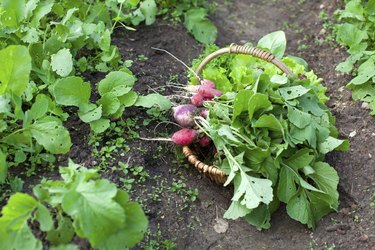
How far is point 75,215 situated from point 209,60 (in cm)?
142

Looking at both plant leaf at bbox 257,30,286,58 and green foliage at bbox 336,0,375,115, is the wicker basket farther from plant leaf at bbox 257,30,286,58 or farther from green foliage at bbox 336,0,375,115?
green foliage at bbox 336,0,375,115

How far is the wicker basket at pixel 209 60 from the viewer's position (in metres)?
2.96

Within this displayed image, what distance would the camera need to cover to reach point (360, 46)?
3.70 metres

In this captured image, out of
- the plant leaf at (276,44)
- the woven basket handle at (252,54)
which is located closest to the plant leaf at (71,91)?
the woven basket handle at (252,54)

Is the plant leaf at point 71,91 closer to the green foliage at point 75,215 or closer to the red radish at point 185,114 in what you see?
the red radish at point 185,114

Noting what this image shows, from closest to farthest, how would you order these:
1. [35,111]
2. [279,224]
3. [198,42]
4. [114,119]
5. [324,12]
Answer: [35,111], [279,224], [114,119], [198,42], [324,12]

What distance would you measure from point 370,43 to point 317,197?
143 centimetres

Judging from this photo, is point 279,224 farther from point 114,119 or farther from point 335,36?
point 335,36

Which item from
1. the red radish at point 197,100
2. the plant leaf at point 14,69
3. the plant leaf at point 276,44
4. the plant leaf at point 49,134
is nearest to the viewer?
the plant leaf at point 14,69

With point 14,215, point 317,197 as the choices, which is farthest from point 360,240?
point 14,215

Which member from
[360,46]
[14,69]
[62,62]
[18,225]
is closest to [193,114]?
[62,62]

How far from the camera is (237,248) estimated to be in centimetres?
283

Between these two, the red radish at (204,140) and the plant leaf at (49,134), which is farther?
the red radish at (204,140)

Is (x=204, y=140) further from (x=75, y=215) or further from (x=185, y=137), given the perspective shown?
(x=75, y=215)
